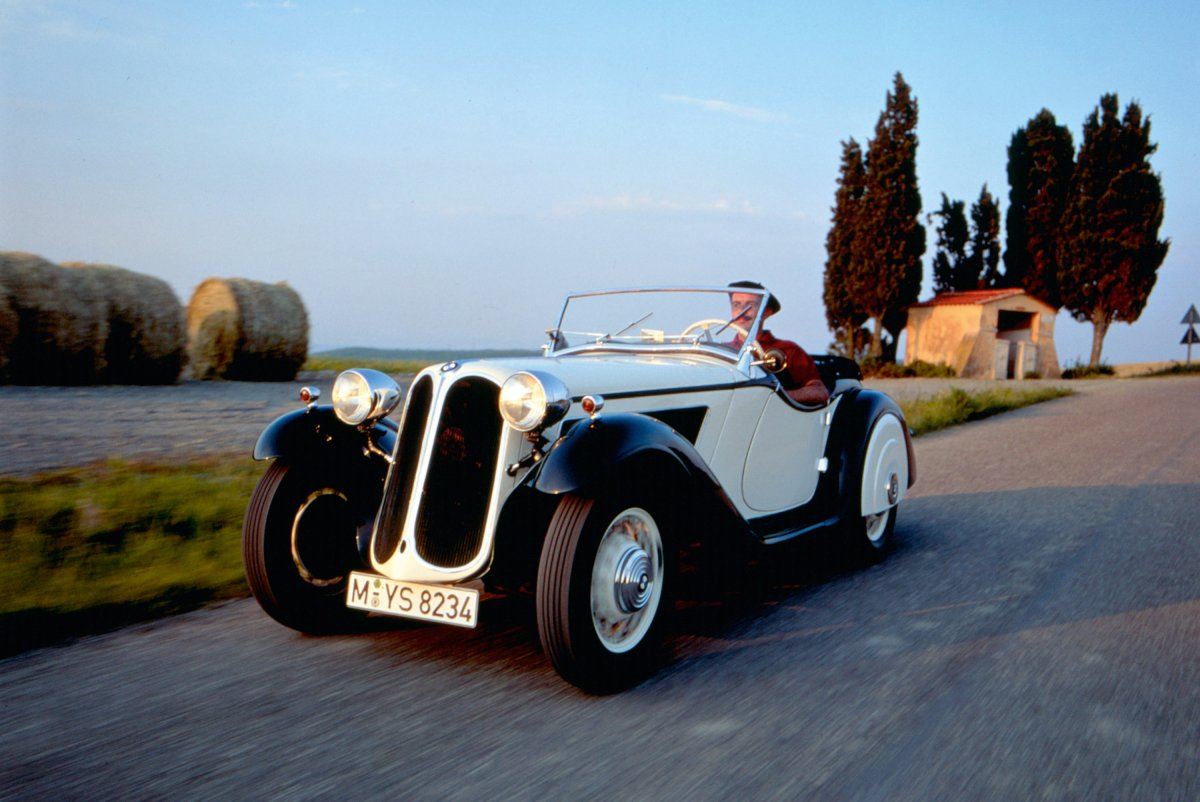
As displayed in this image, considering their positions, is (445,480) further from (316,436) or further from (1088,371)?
(1088,371)

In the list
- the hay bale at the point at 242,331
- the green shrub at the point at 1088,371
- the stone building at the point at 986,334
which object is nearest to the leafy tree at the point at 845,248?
the stone building at the point at 986,334

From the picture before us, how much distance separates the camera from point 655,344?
5062 millimetres

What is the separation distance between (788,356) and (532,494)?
204 cm

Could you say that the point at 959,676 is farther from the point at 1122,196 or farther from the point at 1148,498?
the point at 1122,196

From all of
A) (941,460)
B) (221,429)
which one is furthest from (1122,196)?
(221,429)

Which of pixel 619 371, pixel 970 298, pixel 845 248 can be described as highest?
pixel 845 248

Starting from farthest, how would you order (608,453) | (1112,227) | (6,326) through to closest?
1. (1112,227)
2. (6,326)
3. (608,453)

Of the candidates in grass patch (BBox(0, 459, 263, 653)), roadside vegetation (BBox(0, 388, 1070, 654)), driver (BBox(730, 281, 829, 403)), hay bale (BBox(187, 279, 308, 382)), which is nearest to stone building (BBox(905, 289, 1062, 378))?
hay bale (BBox(187, 279, 308, 382))

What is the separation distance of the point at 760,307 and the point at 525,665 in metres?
2.38

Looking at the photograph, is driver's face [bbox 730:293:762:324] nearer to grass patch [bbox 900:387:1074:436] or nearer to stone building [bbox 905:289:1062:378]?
grass patch [bbox 900:387:1074:436]

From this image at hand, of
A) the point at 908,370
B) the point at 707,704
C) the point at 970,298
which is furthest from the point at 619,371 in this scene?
the point at 970,298

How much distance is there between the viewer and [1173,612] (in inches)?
169

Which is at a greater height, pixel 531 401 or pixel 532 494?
pixel 531 401

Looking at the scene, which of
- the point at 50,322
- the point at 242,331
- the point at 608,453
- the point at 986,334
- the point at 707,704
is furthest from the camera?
the point at 986,334
